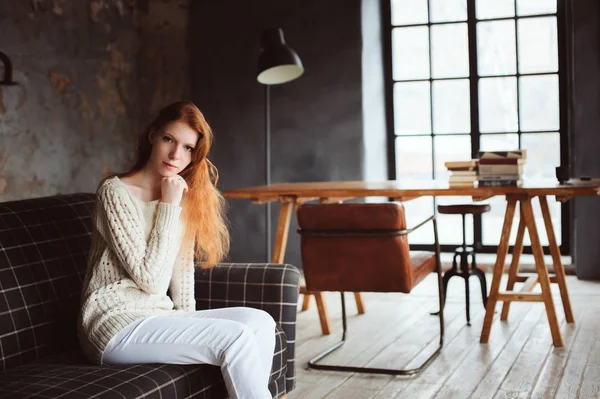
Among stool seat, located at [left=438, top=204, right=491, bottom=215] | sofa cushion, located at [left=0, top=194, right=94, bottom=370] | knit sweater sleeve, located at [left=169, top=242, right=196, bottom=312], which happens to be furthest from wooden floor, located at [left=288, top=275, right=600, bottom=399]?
sofa cushion, located at [left=0, top=194, right=94, bottom=370]

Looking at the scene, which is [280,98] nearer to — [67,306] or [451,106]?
[451,106]

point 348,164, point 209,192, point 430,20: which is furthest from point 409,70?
point 209,192

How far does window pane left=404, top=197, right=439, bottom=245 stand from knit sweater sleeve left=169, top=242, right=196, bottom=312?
431cm

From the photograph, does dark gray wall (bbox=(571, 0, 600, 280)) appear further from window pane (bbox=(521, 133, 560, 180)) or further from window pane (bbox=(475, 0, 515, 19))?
window pane (bbox=(475, 0, 515, 19))

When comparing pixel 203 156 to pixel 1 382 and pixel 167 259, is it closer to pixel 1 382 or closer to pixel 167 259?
pixel 167 259

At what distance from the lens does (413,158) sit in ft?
23.0

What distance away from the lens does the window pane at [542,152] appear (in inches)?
262

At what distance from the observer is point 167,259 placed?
2664 mm

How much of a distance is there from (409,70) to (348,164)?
1006 mm

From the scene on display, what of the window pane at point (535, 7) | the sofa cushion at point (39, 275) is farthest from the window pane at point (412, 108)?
the sofa cushion at point (39, 275)

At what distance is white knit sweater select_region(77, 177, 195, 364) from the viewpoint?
255cm

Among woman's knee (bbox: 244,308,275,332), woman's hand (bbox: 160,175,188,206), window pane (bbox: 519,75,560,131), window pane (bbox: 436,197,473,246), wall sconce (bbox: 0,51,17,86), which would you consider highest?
wall sconce (bbox: 0,51,17,86)

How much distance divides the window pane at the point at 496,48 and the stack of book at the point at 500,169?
2372mm

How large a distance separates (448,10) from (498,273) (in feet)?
10.2
